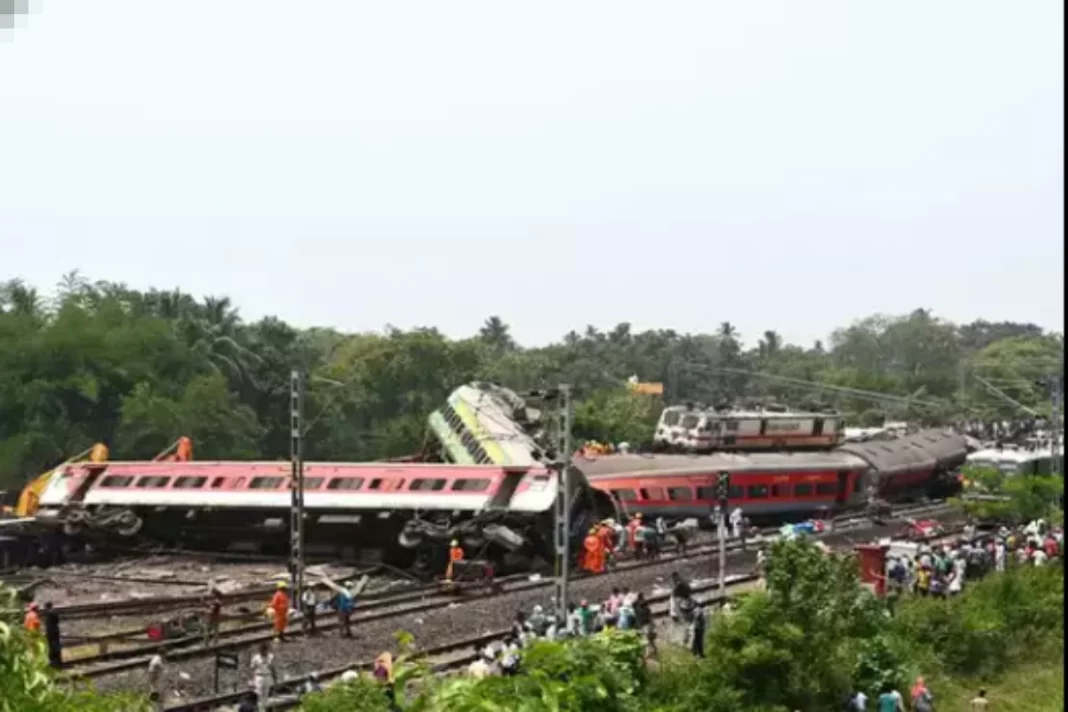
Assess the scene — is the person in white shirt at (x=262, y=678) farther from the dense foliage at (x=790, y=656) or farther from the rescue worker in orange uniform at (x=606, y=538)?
the rescue worker in orange uniform at (x=606, y=538)

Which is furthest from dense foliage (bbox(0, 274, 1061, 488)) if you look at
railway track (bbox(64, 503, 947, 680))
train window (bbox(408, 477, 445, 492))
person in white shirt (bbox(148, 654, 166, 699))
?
person in white shirt (bbox(148, 654, 166, 699))

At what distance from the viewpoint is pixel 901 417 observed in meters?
88.2

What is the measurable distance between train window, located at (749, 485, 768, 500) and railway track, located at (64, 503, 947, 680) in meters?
3.96

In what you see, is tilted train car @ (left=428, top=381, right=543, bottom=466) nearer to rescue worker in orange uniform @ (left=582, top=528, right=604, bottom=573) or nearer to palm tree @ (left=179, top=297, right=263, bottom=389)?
rescue worker in orange uniform @ (left=582, top=528, right=604, bottom=573)

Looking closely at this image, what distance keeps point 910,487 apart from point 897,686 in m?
29.5

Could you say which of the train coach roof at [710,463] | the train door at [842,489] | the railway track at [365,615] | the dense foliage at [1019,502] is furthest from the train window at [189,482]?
the dense foliage at [1019,502]

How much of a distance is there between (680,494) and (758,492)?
3.08m

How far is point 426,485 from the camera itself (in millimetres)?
28578

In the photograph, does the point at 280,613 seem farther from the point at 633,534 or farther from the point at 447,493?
the point at 633,534

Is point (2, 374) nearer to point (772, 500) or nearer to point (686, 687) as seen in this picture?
point (772, 500)

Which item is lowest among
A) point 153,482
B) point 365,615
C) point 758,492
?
point 365,615

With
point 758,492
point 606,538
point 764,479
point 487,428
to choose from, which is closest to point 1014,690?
point 606,538

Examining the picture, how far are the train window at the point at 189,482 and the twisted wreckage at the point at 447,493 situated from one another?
0.12 ft

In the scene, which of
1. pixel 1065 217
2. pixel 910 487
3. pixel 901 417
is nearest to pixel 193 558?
pixel 910 487
